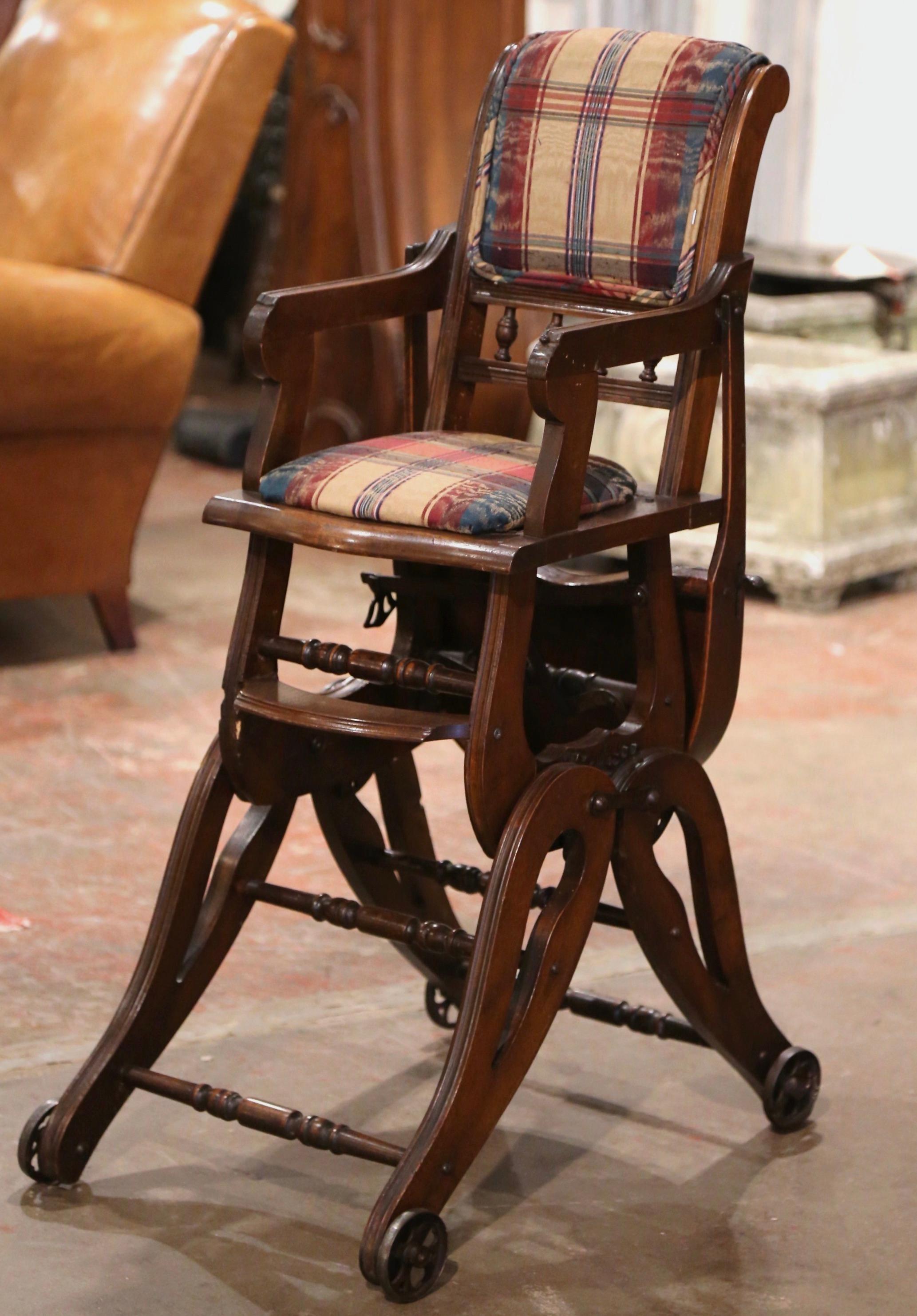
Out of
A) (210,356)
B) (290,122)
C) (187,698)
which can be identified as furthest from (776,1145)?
(210,356)

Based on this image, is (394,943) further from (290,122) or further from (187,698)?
(290,122)

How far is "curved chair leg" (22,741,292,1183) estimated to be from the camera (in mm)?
1965

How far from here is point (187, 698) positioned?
3744mm

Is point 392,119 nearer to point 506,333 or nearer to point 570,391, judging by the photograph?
point 506,333

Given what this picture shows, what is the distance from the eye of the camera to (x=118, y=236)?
12.7 feet

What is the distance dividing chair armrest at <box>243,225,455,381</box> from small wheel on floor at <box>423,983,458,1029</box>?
2.73ft

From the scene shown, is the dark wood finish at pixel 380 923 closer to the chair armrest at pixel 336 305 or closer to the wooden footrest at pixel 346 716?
the wooden footrest at pixel 346 716

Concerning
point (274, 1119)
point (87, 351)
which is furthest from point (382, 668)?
point (87, 351)

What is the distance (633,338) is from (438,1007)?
949mm

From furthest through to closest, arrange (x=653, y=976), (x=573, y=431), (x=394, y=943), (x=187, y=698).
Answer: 1. (x=187, y=698)
2. (x=653, y=976)
3. (x=394, y=943)
4. (x=573, y=431)

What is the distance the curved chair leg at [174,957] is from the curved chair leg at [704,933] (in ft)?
1.32

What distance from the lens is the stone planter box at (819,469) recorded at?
14.8 feet

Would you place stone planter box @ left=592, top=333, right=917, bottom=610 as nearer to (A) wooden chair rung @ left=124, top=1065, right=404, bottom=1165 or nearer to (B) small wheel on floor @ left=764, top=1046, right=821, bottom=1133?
(B) small wheel on floor @ left=764, top=1046, right=821, bottom=1133

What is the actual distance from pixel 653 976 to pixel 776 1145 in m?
0.46
